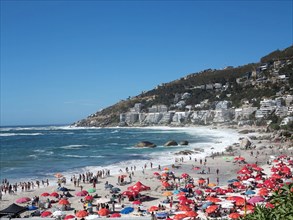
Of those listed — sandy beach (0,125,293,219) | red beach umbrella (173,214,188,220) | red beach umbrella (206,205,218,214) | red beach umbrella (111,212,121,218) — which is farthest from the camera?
sandy beach (0,125,293,219)

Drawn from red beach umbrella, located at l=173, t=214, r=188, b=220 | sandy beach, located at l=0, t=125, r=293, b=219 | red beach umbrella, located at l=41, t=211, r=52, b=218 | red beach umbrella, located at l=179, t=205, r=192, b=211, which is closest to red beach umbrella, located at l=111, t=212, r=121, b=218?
sandy beach, located at l=0, t=125, r=293, b=219

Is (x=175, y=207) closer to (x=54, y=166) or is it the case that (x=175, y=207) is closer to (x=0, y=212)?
(x=0, y=212)

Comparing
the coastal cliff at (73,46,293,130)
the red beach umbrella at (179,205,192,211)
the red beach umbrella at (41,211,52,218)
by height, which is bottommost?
the red beach umbrella at (41,211,52,218)

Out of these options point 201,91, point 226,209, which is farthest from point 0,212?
point 201,91

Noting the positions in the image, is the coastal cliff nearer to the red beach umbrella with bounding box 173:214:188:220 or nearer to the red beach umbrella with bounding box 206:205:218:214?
the red beach umbrella with bounding box 206:205:218:214

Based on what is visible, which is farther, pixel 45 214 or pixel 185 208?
pixel 45 214

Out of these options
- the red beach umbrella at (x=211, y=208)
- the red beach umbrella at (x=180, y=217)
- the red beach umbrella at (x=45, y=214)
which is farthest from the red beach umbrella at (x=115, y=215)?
the red beach umbrella at (x=211, y=208)

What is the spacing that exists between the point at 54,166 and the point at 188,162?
18.1 meters

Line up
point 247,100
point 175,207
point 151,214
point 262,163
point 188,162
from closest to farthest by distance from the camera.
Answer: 1. point 151,214
2. point 175,207
3. point 262,163
4. point 188,162
5. point 247,100

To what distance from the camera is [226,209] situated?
2245 centimetres

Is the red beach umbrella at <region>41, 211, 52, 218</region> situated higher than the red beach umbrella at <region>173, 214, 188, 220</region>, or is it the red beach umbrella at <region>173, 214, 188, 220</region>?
the red beach umbrella at <region>173, 214, 188, 220</region>

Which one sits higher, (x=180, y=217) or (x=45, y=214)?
(x=180, y=217)

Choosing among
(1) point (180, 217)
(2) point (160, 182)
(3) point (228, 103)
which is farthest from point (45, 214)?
(3) point (228, 103)

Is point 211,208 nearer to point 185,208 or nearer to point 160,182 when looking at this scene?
point 185,208
